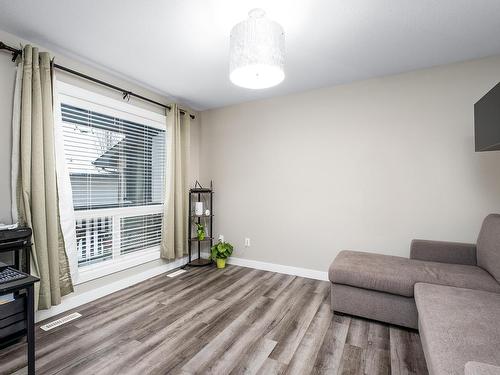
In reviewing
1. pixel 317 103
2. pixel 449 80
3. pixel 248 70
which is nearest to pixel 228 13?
pixel 248 70

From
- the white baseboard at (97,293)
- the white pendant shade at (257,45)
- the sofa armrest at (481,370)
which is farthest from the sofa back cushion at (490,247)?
the white baseboard at (97,293)

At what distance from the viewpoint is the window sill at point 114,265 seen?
2662mm

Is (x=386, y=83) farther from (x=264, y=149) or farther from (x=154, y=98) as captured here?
(x=154, y=98)

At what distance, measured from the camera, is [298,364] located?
1730mm

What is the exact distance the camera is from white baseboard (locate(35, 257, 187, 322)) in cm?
235

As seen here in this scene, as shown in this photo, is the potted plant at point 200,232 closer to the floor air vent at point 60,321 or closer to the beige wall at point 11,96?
the beige wall at point 11,96

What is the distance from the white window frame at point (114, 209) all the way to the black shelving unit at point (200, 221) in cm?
A: 52

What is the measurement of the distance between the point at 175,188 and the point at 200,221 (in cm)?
80

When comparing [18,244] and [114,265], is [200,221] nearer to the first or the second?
[114,265]

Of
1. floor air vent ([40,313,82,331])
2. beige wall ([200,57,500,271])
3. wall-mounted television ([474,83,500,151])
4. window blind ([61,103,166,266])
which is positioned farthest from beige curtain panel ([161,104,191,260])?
wall-mounted television ([474,83,500,151])

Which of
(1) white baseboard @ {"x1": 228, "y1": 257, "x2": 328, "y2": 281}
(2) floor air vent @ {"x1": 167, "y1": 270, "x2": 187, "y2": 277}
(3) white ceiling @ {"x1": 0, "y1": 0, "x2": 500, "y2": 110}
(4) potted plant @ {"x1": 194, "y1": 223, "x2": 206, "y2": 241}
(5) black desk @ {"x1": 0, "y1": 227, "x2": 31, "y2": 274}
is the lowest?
(2) floor air vent @ {"x1": 167, "y1": 270, "x2": 187, "y2": 277}

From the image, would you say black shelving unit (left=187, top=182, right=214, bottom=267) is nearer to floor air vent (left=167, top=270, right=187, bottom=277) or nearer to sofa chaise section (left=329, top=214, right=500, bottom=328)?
floor air vent (left=167, top=270, right=187, bottom=277)

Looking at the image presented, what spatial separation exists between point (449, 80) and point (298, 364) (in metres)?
2.97

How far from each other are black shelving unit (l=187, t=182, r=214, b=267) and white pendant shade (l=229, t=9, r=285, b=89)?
2.46 m
